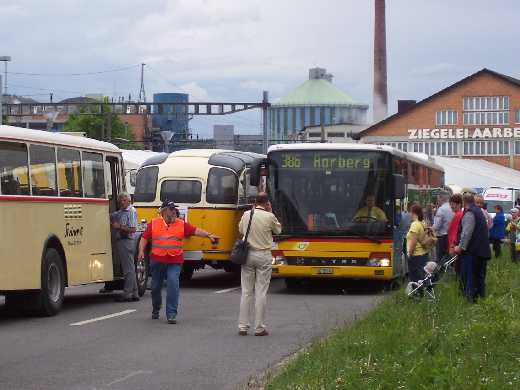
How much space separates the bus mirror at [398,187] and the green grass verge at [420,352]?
252 inches

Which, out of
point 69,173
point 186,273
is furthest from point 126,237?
point 186,273

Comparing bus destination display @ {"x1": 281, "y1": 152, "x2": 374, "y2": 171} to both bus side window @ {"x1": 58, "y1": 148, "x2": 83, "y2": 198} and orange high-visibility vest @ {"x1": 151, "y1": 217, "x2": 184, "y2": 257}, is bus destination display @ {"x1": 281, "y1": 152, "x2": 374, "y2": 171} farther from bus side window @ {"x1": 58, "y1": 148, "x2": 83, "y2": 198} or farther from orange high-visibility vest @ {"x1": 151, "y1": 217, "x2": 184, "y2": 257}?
orange high-visibility vest @ {"x1": 151, "y1": 217, "x2": 184, "y2": 257}

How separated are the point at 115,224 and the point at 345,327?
684 centimetres

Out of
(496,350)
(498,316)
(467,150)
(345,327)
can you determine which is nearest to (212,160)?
(345,327)

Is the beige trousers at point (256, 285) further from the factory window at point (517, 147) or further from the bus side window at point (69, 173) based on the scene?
the factory window at point (517, 147)

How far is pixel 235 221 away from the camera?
89.6 feet

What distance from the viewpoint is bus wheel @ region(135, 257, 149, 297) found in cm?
2244

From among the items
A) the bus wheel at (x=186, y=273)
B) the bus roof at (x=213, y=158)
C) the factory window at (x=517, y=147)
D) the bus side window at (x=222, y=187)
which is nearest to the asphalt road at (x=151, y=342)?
the bus side window at (x=222, y=187)

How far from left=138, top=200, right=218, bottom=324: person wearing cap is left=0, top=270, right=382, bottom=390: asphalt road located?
402 millimetres

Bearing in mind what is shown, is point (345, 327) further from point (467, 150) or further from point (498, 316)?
point (467, 150)

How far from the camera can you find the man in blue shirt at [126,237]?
69.9ft

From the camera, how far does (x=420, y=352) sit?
11.9 meters

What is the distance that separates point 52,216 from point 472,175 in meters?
73.9

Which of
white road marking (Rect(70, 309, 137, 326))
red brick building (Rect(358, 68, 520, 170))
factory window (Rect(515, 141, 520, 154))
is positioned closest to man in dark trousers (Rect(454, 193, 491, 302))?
white road marking (Rect(70, 309, 137, 326))
